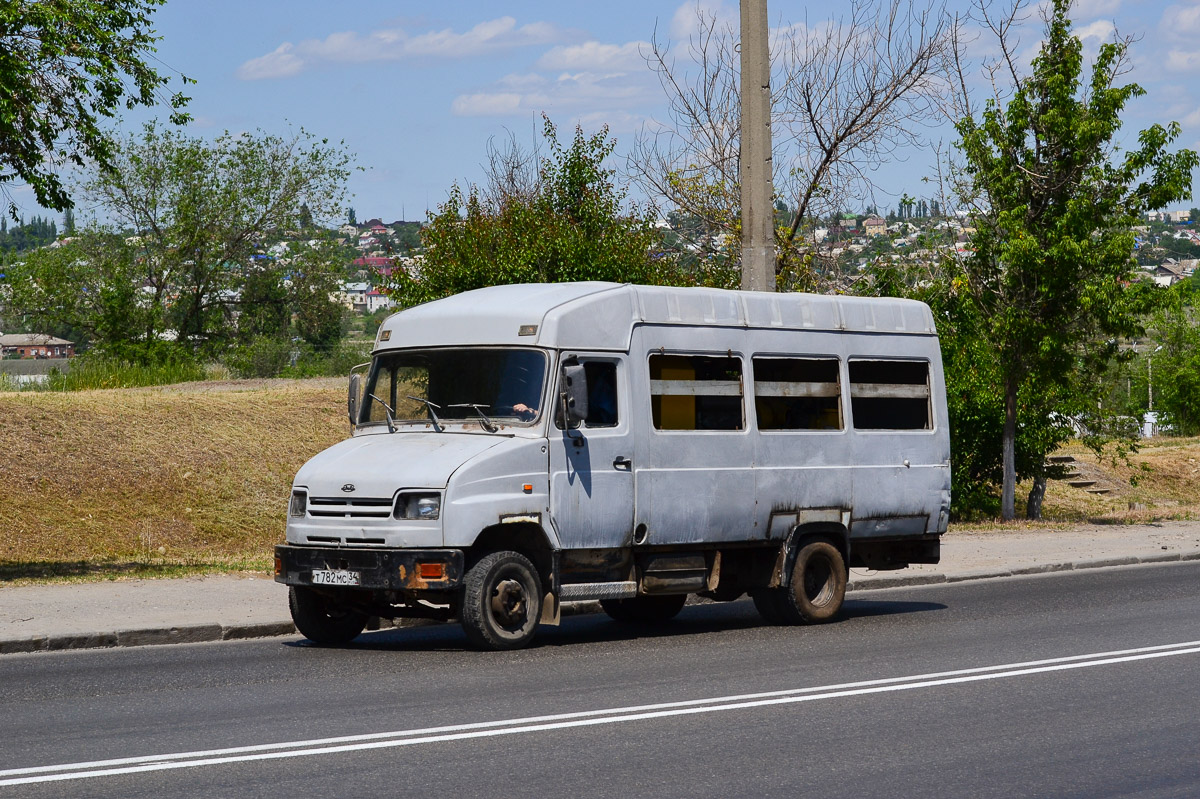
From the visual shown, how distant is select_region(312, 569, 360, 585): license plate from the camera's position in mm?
10805

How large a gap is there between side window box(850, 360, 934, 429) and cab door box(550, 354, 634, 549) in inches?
113

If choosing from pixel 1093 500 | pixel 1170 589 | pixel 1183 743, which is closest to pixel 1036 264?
pixel 1170 589

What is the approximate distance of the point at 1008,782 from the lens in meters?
6.70

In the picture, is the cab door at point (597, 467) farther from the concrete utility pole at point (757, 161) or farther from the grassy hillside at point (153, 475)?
the grassy hillside at point (153, 475)

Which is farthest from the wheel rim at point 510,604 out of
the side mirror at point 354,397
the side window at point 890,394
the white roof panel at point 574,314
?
Result: the side window at point 890,394

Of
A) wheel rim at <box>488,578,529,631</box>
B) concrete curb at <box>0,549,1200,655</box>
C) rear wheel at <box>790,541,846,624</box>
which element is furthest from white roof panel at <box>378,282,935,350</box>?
concrete curb at <box>0,549,1200,655</box>

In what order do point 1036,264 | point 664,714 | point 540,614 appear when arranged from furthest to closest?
1. point 1036,264
2. point 540,614
3. point 664,714

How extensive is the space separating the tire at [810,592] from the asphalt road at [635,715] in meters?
0.35

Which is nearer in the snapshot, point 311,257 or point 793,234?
point 793,234

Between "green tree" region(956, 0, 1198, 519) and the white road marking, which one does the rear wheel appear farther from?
"green tree" region(956, 0, 1198, 519)

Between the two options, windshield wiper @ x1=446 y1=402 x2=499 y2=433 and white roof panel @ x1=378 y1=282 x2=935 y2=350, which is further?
white roof panel @ x1=378 y1=282 x2=935 y2=350

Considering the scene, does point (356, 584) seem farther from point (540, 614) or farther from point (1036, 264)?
point (1036, 264)

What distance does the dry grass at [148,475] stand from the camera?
770 inches

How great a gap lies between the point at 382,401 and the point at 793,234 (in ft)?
57.3
